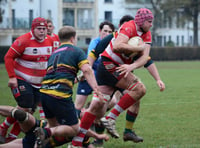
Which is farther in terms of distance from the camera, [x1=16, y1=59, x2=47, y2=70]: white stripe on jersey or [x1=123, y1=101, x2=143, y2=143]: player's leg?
[x1=16, y1=59, x2=47, y2=70]: white stripe on jersey

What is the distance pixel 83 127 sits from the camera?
25.2 ft

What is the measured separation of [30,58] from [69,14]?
2442 inches

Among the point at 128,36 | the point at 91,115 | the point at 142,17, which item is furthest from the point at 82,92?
the point at 142,17

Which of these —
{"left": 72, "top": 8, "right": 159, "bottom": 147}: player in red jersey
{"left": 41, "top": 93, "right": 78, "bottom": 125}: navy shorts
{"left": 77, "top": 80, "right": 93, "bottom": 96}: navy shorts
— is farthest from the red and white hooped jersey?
{"left": 77, "top": 80, "right": 93, "bottom": 96}: navy shorts

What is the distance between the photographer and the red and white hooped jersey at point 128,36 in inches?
309

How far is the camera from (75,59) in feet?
22.3

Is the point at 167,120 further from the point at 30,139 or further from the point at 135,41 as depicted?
the point at 30,139

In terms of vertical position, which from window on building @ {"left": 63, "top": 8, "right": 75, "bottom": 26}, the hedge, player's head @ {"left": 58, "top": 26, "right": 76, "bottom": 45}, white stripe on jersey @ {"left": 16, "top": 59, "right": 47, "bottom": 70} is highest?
window on building @ {"left": 63, "top": 8, "right": 75, "bottom": 26}

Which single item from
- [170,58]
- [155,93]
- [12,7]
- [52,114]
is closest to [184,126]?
[52,114]

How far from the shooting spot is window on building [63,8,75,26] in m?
69.1

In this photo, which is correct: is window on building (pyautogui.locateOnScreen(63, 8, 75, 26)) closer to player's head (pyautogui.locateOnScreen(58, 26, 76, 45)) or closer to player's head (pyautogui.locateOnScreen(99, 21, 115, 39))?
player's head (pyautogui.locateOnScreen(99, 21, 115, 39))

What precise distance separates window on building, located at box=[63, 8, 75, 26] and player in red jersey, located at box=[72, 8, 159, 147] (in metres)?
61.1

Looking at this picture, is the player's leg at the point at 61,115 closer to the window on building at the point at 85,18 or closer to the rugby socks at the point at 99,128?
the rugby socks at the point at 99,128

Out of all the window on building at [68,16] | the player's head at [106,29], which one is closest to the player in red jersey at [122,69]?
the player's head at [106,29]
